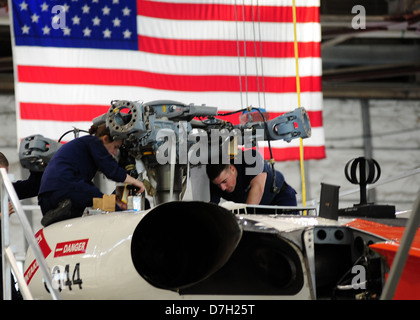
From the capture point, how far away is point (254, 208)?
429 cm

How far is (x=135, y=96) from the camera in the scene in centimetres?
1033

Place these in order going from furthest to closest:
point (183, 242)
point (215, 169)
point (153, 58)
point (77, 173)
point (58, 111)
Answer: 1. point (153, 58)
2. point (58, 111)
3. point (215, 169)
4. point (77, 173)
5. point (183, 242)

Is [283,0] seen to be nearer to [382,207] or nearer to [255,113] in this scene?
[255,113]

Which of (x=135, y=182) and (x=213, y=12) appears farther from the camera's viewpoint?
(x=213, y=12)

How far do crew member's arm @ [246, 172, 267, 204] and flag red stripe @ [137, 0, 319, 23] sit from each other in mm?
5278

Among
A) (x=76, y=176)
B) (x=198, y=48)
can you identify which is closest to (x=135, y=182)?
(x=76, y=176)

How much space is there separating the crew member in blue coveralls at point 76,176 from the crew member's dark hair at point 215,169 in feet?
2.15

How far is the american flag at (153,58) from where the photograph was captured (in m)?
9.94

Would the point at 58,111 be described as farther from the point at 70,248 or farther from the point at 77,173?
the point at 70,248

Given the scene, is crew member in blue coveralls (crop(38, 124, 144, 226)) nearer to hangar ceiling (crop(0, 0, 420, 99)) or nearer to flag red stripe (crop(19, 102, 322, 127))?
flag red stripe (crop(19, 102, 322, 127))

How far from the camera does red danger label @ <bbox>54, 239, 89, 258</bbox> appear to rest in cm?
416

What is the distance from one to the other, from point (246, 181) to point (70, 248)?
192 centimetres

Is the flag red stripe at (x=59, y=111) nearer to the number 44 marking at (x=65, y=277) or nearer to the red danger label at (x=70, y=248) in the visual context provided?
the red danger label at (x=70, y=248)
